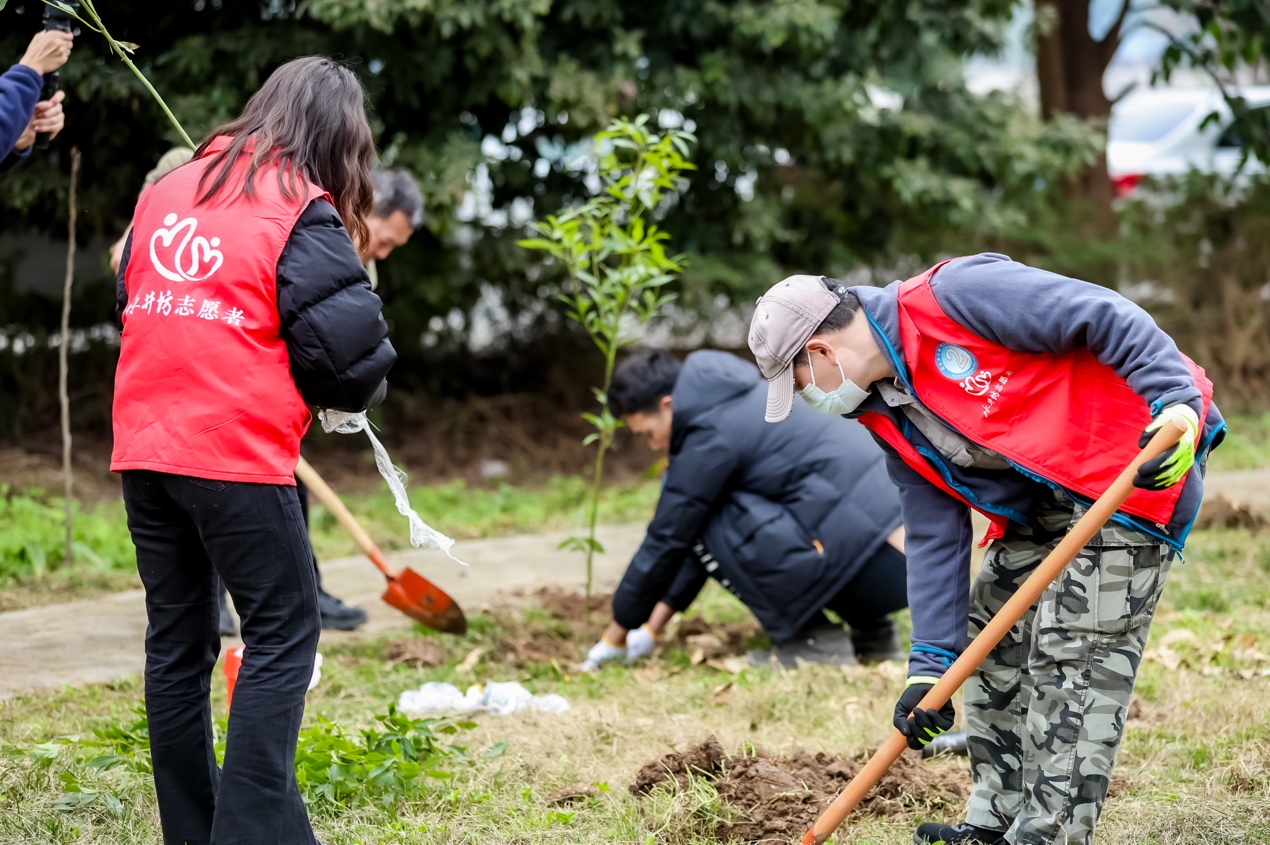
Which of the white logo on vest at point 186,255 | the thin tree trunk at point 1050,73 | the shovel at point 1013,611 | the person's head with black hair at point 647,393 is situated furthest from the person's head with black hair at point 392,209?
the thin tree trunk at point 1050,73

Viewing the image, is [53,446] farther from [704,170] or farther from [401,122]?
[704,170]

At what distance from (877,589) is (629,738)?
1391 mm

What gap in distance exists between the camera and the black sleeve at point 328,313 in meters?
2.58

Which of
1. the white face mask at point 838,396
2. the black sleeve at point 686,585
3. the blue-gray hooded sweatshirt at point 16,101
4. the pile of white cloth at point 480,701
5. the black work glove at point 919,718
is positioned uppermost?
the blue-gray hooded sweatshirt at point 16,101

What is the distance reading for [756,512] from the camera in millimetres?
4949

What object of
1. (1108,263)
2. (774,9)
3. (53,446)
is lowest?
(53,446)

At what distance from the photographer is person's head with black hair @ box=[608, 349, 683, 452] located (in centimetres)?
486

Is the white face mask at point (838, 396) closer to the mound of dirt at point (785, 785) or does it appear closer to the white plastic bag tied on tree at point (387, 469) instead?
the white plastic bag tied on tree at point (387, 469)

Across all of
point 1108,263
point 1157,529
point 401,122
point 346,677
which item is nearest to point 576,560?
point 346,677

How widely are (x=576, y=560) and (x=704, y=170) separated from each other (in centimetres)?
332

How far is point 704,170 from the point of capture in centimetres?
887

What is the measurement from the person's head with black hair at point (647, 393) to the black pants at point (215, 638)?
7.42 feet

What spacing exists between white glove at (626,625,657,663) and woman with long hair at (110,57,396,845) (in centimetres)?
244

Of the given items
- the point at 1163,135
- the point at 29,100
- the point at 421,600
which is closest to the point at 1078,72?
the point at 1163,135
